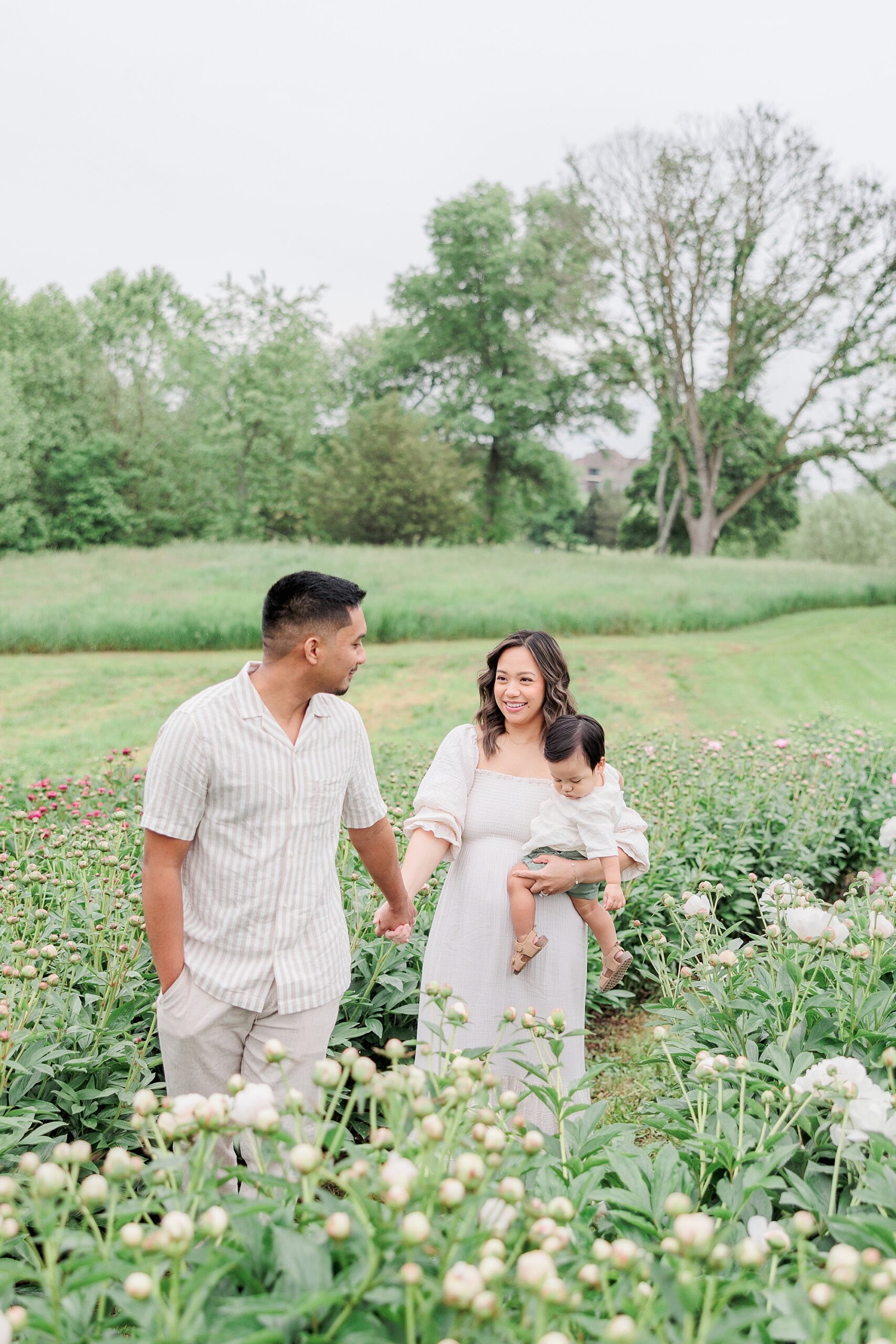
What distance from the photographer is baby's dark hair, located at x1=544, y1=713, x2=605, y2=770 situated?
8.24 ft

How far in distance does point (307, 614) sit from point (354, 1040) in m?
1.84

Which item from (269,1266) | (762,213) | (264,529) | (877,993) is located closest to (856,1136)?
(877,993)

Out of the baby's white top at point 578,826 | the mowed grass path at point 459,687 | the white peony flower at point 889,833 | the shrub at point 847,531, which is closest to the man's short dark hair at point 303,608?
the baby's white top at point 578,826

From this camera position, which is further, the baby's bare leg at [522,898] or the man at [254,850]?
the baby's bare leg at [522,898]

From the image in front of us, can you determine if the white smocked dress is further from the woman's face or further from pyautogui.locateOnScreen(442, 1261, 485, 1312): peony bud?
pyautogui.locateOnScreen(442, 1261, 485, 1312): peony bud

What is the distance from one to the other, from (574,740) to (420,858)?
56 centimetres

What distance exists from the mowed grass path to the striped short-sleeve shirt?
226 inches

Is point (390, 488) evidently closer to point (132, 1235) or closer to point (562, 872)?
point (562, 872)

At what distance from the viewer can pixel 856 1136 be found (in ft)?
4.81

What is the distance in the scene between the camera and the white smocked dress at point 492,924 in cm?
267

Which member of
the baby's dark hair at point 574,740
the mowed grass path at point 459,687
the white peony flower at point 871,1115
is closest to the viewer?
the white peony flower at point 871,1115

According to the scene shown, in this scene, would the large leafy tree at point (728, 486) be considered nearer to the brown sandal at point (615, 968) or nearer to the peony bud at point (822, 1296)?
the brown sandal at point (615, 968)

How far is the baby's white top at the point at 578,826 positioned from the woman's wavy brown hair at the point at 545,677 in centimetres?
23

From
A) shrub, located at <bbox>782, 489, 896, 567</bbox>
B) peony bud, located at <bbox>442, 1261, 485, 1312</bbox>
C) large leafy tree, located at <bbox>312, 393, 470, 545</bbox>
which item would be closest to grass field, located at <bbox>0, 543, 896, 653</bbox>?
large leafy tree, located at <bbox>312, 393, 470, 545</bbox>
